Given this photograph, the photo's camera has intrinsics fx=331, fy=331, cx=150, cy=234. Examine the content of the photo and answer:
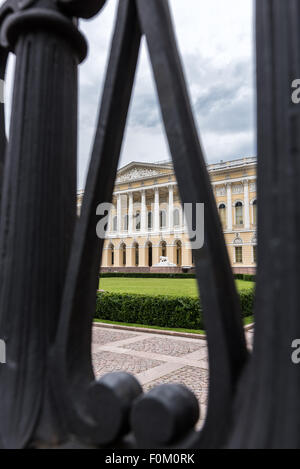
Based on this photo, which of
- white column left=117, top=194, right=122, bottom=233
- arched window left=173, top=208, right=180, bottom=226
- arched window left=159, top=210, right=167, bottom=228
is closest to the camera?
arched window left=173, top=208, right=180, bottom=226

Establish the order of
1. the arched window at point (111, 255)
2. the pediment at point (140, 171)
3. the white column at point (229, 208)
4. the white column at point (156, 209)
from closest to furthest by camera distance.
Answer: the white column at point (229, 208)
the pediment at point (140, 171)
the white column at point (156, 209)
the arched window at point (111, 255)

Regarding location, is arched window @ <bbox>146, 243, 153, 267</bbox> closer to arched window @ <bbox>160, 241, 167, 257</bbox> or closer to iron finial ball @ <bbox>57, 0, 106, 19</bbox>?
arched window @ <bbox>160, 241, 167, 257</bbox>

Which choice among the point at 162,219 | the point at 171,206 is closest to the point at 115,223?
the point at 162,219

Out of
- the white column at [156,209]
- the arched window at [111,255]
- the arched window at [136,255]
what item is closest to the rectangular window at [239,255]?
the white column at [156,209]

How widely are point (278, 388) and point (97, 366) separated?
4457mm

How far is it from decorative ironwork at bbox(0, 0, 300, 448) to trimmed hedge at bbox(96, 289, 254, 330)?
6437 mm

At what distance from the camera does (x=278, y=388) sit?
0.79 metres

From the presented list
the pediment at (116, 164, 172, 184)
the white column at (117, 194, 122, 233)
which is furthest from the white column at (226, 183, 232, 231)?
the white column at (117, 194, 122, 233)

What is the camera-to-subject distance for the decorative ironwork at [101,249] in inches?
32.4

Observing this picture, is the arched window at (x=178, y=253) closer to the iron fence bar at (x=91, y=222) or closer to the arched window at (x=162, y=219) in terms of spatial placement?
the arched window at (x=162, y=219)

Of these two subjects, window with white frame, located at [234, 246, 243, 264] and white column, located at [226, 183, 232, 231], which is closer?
window with white frame, located at [234, 246, 243, 264]

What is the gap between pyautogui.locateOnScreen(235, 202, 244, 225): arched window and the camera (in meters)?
36.6
